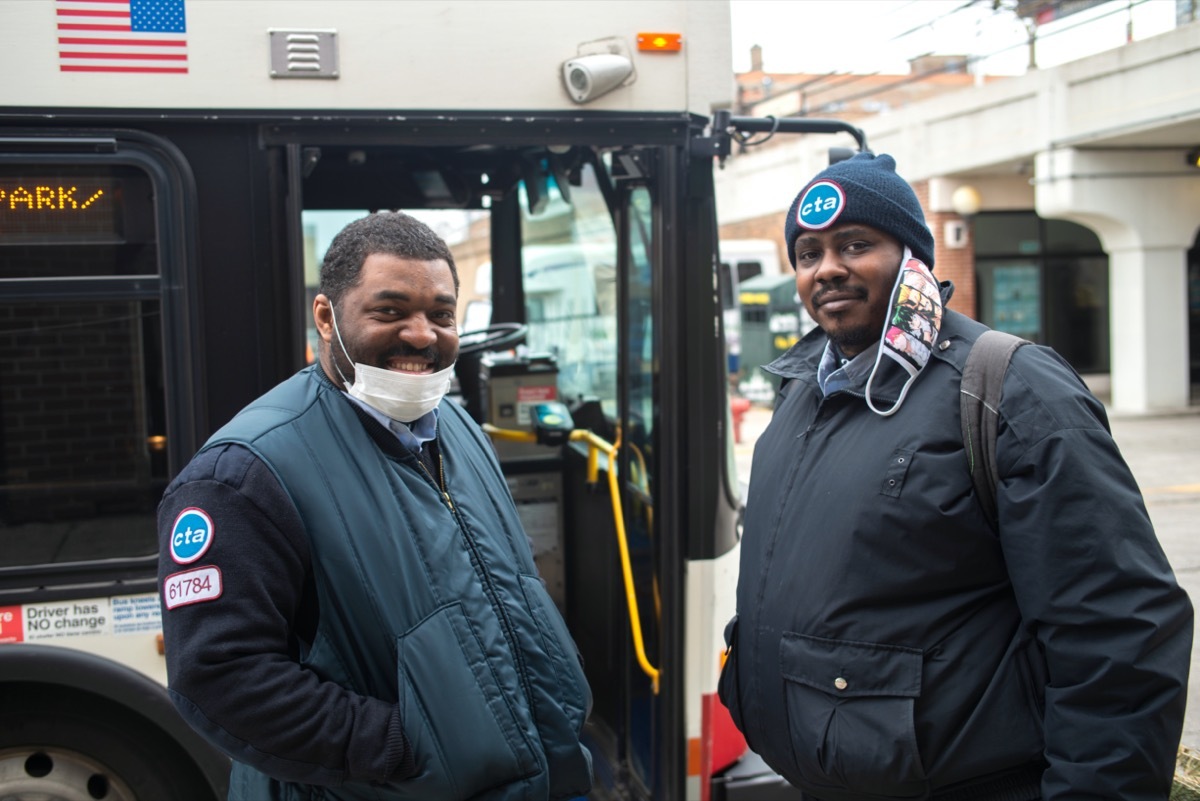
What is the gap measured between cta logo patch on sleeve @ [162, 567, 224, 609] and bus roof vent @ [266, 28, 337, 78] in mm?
1617

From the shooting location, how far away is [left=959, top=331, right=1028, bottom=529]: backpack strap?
171cm

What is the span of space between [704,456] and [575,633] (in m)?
1.55

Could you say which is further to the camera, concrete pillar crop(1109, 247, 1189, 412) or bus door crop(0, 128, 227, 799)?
concrete pillar crop(1109, 247, 1189, 412)

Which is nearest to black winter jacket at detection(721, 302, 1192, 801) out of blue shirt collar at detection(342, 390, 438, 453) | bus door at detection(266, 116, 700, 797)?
blue shirt collar at detection(342, 390, 438, 453)

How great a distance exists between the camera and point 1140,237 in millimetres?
14516

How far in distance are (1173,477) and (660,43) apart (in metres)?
8.75

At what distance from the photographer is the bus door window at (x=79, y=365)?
259 centimetres

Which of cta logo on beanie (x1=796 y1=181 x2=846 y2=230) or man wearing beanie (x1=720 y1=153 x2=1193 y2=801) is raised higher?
cta logo on beanie (x1=796 y1=181 x2=846 y2=230)

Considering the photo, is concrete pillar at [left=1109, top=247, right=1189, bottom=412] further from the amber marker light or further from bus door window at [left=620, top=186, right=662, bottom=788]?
the amber marker light

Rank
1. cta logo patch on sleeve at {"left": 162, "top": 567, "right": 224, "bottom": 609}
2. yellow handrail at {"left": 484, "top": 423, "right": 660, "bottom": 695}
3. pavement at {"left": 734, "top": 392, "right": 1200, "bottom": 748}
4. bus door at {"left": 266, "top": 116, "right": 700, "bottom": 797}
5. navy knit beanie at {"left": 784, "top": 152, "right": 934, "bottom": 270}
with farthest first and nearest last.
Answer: pavement at {"left": 734, "top": 392, "right": 1200, "bottom": 748} → yellow handrail at {"left": 484, "top": 423, "right": 660, "bottom": 695} → bus door at {"left": 266, "top": 116, "right": 700, "bottom": 797} → navy knit beanie at {"left": 784, "top": 152, "right": 934, "bottom": 270} → cta logo patch on sleeve at {"left": 162, "top": 567, "right": 224, "bottom": 609}

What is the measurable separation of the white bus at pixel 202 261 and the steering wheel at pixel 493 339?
1.35 meters

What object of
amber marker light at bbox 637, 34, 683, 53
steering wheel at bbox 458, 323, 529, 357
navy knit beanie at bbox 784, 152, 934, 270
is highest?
amber marker light at bbox 637, 34, 683, 53

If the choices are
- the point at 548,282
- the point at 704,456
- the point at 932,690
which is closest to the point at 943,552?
the point at 932,690

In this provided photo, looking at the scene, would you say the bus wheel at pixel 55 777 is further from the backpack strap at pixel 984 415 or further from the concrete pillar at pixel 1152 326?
the concrete pillar at pixel 1152 326
